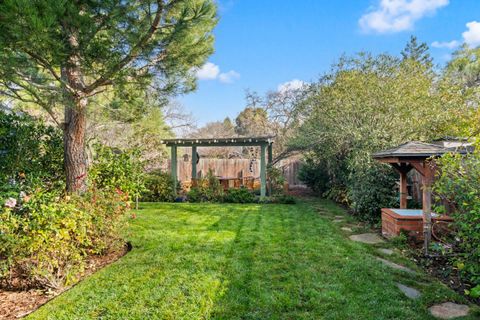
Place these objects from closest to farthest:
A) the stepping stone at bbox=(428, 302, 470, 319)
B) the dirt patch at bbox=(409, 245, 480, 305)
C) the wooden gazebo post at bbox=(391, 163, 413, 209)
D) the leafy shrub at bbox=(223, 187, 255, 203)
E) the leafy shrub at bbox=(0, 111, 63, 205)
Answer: the stepping stone at bbox=(428, 302, 470, 319), the dirt patch at bbox=(409, 245, 480, 305), the leafy shrub at bbox=(0, 111, 63, 205), the wooden gazebo post at bbox=(391, 163, 413, 209), the leafy shrub at bbox=(223, 187, 255, 203)

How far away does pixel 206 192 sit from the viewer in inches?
422

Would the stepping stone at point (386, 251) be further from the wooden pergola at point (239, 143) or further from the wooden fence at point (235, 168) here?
the wooden fence at point (235, 168)

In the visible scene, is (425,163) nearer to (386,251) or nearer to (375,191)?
(386,251)

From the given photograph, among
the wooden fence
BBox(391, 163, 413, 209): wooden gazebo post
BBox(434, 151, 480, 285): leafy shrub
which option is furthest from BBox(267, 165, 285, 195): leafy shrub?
BBox(434, 151, 480, 285): leafy shrub

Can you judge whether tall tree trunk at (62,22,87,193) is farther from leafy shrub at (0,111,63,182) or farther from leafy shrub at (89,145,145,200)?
leafy shrub at (0,111,63,182)

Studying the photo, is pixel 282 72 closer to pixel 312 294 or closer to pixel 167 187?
pixel 167 187

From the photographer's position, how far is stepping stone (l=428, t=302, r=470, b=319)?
9.34 feet

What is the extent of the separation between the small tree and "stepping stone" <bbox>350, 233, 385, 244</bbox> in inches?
183

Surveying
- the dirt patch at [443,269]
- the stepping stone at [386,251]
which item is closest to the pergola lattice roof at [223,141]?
the stepping stone at [386,251]

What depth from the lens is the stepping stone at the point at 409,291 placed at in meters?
3.25

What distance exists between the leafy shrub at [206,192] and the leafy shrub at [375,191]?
16.6ft

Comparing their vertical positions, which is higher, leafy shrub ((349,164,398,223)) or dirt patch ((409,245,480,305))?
leafy shrub ((349,164,398,223))

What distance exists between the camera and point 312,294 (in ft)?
10.7

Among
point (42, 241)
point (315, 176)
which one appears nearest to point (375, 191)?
point (315, 176)
